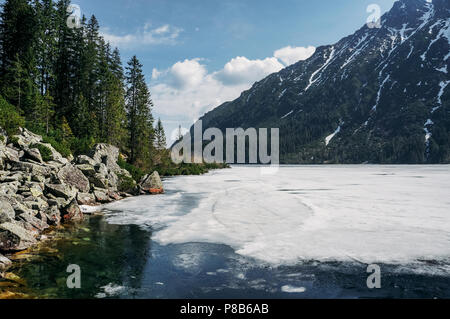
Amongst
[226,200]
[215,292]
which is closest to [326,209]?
[226,200]

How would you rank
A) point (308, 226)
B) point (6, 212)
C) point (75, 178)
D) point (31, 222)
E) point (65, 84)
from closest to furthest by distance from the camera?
point (6, 212) → point (31, 222) → point (308, 226) → point (75, 178) → point (65, 84)

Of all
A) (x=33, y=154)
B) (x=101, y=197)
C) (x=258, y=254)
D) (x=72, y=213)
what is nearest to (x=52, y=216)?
(x=72, y=213)

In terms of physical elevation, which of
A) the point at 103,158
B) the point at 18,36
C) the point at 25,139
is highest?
the point at 18,36

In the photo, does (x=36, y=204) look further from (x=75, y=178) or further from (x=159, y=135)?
(x=159, y=135)

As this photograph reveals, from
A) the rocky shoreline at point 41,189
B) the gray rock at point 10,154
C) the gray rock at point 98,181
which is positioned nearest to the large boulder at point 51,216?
the rocky shoreline at point 41,189

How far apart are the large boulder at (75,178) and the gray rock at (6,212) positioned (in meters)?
7.47

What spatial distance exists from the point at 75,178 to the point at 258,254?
579 inches

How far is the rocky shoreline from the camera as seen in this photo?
9.02 m

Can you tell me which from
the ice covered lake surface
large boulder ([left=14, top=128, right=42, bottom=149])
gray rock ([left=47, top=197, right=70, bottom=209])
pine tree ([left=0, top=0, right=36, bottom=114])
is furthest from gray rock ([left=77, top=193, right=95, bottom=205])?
pine tree ([left=0, top=0, right=36, bottom=114])

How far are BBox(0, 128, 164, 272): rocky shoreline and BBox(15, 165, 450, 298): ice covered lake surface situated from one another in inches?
57.0

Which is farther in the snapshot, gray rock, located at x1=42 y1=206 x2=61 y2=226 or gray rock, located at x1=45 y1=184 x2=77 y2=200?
gray rock, located at x1=45 y1=184 x2=77 y2=200

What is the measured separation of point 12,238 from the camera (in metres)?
8.38

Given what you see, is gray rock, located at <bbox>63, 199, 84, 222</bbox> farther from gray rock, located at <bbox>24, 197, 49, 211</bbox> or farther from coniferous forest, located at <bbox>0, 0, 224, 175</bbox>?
coniferous forest, located at <bbox>0, 0, 224, 175</bbox>
